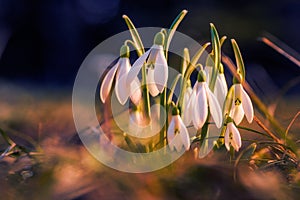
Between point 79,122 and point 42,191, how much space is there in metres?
0.58

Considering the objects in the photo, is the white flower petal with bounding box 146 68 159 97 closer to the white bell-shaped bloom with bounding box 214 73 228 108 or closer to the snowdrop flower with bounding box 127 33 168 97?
the snowdrop flower with bounding box 127 33 168 97

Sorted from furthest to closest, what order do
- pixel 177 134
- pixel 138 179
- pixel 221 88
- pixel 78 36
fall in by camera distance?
pixel 78 36
pixel 221 88
pixel 177 134
pixel 138 179

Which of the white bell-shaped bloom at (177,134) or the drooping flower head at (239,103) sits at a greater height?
the drooping flower head at (239,103)

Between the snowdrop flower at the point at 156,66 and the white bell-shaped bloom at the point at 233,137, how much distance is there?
0.38 feet

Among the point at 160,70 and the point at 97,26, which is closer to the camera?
the point at 160,70

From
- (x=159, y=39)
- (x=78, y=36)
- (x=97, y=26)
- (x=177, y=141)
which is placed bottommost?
(x=78, y=36)

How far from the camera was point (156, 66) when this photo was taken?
0.83 m

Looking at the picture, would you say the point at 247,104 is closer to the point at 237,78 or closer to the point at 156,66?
the point at 237,78

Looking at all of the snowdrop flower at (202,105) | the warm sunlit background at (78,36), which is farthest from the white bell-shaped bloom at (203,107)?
the warm sunlit background at (78,36)

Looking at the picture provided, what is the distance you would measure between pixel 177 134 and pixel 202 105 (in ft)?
0.19

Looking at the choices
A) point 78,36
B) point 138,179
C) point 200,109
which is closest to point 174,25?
point 200,109

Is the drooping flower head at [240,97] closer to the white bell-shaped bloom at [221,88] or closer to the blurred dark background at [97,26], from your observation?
the white bell-shaped bloom at [221,88]

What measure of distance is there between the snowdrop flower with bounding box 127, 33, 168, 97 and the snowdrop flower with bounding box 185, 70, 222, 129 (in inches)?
2.0

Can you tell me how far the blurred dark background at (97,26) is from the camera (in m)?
5.46
